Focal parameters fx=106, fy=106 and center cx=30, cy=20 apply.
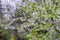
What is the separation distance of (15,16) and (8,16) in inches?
2.8

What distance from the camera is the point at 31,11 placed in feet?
3.58

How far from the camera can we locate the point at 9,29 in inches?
42.1

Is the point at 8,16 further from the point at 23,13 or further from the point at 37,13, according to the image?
the point at 37,13

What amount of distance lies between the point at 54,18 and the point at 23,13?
0.32 m

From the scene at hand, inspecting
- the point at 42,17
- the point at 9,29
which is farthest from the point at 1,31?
the point at 42,17

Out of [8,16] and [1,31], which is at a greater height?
[8,16]

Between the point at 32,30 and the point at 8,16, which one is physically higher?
the point at 8,16

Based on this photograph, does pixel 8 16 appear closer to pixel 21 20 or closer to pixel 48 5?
pixel 21 20

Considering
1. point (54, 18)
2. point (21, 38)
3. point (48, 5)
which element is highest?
point (48, 5)

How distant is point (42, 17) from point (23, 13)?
20cm

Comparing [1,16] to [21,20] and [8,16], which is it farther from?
[21,20]

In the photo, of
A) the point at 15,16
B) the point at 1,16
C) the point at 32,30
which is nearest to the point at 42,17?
the point at 32,30

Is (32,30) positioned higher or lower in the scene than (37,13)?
lower

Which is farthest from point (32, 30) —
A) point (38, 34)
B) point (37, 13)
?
point (37, 13)
